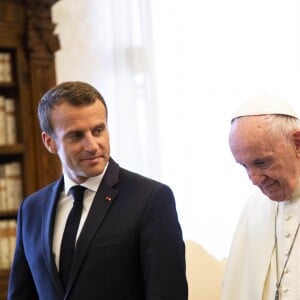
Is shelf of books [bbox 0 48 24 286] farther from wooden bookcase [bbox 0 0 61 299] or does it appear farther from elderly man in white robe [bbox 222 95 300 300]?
elderly man in white robe [bbox 222 95 300 300]

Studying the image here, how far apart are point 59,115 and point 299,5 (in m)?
1.89

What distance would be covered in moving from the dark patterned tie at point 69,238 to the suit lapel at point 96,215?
0.15ft

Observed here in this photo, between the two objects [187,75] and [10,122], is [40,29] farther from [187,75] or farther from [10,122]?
[187,75]

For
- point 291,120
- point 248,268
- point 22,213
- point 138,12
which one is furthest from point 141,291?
point 138,12

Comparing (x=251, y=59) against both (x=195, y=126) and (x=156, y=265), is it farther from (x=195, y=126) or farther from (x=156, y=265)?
(x=156, y=265)

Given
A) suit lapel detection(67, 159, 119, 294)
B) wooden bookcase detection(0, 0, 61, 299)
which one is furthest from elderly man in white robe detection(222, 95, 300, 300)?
wooden bookcase detection(0, 0, 61, 299)

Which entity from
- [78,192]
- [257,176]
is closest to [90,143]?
[78,192]

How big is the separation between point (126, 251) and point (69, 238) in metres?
0.21

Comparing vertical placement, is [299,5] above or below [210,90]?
above

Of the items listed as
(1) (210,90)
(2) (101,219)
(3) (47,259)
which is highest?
(1) (210,90)

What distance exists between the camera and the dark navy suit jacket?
1.72m

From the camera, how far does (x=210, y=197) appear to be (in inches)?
144

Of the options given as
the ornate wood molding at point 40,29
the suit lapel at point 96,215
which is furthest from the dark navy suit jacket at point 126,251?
the ornate wood molding at point 40,29

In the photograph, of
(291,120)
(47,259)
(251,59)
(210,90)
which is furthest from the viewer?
(210,90)
